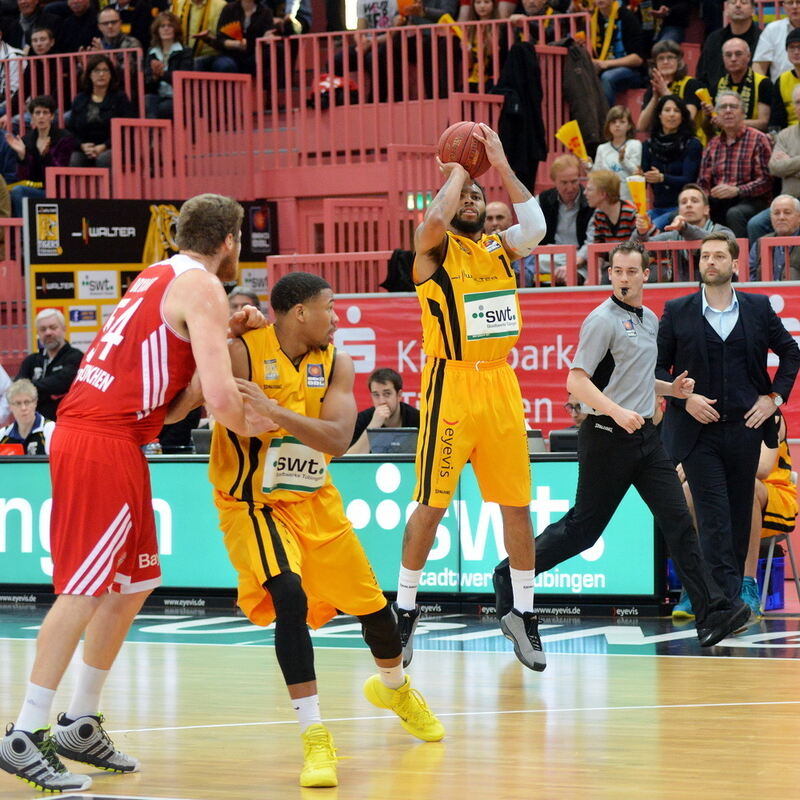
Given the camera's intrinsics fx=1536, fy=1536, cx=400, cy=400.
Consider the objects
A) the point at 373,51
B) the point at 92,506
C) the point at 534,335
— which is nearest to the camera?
the point at 92,506

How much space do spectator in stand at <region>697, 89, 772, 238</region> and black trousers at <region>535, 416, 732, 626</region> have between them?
516 centimetres

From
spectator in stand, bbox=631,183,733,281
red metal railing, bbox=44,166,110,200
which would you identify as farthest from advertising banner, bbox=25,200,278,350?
spectator in stand, bbox=631,183,733,281

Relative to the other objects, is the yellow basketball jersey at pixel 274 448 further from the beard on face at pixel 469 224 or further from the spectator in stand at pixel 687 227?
the spectator in stand at pixel 687 227

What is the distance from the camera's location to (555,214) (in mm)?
14016

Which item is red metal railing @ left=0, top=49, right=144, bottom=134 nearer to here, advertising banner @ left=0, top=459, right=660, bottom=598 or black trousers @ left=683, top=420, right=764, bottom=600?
advertising banner @ left=0, top=459, right=660, bottom=598

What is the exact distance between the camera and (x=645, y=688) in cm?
737

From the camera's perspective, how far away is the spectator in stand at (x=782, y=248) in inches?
459

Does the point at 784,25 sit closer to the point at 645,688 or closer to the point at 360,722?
the point at 645,688

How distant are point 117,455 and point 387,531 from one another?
512 cm

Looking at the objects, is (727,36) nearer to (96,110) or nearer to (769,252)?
(769,252)

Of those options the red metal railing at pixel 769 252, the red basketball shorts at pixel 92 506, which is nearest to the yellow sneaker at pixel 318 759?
the red basketball shorts at pixel 92 506

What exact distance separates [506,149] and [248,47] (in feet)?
13.7

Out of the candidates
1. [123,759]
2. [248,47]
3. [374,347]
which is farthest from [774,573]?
[248,47]

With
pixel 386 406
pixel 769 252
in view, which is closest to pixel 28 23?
pixel 386 406
